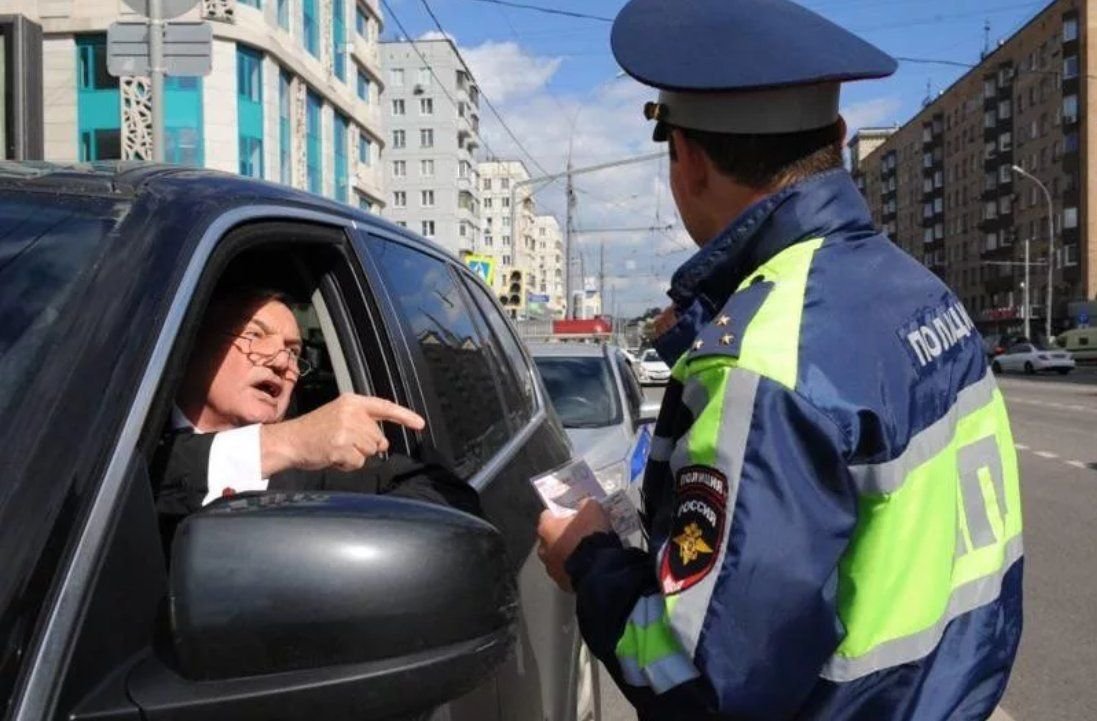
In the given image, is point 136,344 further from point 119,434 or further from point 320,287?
point 320,287

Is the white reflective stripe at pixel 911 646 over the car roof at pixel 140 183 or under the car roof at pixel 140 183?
under

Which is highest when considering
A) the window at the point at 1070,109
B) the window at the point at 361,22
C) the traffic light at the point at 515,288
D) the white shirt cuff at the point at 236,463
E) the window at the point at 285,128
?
the window at the point at 1070,109

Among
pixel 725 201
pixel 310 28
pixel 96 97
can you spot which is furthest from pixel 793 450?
pixel 310 28

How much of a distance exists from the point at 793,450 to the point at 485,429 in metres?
1.51

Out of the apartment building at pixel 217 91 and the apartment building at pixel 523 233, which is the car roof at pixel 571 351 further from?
the apartment building at pixel 523 233

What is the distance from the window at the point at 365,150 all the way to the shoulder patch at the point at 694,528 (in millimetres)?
47422

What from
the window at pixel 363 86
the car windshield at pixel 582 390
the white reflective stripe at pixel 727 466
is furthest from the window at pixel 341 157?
the white reflective stripe at pixel 727 466

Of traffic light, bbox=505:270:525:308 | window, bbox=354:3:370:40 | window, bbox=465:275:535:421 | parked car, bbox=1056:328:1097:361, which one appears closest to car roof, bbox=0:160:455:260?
window, bbox=465:275:535:421

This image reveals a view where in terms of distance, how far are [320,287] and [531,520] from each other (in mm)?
719

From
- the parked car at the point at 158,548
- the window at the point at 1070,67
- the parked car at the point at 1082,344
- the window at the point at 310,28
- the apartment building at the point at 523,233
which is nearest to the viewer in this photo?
the parked car at the point at 158,548

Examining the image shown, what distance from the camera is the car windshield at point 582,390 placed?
859 centimetres

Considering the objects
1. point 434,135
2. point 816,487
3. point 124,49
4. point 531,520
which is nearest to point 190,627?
point 816,487

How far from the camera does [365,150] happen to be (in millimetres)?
49156

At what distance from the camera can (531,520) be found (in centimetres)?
259
